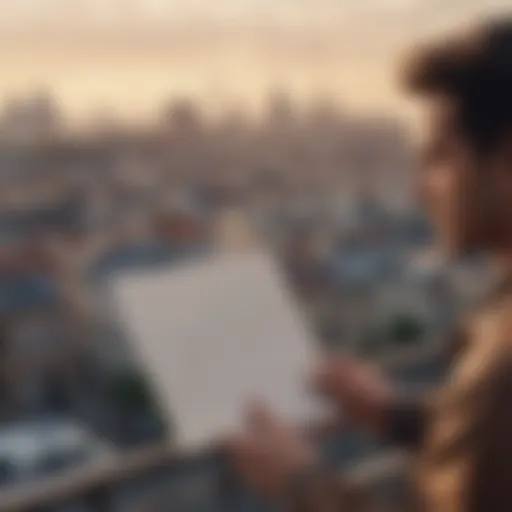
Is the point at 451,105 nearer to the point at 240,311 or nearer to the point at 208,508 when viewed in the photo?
the point at 240,311

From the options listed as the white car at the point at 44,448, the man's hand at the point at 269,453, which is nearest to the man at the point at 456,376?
the man's hand at the point at 269,453

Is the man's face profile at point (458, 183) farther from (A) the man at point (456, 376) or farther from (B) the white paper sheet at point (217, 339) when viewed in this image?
(B) the white paper sheet at point (217, 339)

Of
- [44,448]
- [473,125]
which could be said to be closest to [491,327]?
[473,125]

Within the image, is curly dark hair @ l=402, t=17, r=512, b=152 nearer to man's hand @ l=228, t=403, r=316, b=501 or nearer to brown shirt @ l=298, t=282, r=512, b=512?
brown shirt @ l=298, t=282, r=512, b=512

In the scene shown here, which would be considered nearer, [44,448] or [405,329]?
[44,448]

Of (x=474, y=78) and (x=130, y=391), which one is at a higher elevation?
(x=474, y=78)

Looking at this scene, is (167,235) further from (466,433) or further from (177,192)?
(466,433)

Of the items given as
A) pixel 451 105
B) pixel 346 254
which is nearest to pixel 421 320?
pixel 346 254
